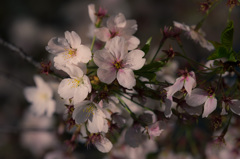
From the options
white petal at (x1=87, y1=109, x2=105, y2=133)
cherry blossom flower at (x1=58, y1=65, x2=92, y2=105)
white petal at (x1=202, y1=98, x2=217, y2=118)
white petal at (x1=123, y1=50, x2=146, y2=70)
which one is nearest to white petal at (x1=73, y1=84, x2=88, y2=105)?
cherry blossom flower at (x1=58, y1=65, x2=92, y2=105)

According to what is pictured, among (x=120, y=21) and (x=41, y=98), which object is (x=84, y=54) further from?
(x=41, y=98)

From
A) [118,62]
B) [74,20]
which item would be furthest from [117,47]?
[74,20]

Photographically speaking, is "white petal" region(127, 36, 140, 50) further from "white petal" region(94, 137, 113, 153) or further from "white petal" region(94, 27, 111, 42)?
"white petal" region(94, 137, 113, 153)

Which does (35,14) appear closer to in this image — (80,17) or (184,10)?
(80,17)

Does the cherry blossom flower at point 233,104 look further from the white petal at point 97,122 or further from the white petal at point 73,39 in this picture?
the white petal at point 73,39

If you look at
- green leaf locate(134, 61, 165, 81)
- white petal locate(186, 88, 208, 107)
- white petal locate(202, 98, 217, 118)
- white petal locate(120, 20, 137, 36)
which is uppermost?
white petal locate(120, 20, 137, 36)
